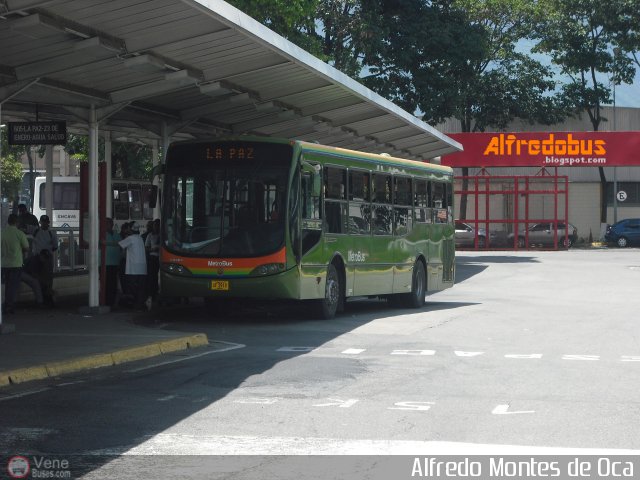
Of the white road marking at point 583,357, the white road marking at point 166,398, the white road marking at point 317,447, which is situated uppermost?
the white road marking at point 317,447

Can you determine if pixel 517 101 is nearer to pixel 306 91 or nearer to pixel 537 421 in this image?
pixel 306 91

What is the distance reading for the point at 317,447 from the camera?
30.5 feet

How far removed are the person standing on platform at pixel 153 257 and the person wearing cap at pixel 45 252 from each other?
177 centimetres

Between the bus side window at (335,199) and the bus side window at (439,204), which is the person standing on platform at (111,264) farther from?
the bus side window at (439,204)

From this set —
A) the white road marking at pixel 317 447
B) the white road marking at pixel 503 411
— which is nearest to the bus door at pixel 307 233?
the white road marking at pixel 503 411

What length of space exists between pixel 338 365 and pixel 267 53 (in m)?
6.02

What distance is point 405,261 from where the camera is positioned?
2580 cm

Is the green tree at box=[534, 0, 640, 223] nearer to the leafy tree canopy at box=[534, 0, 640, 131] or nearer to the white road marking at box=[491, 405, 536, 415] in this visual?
the leafy tree canopy at box=[534, 0, 640, 131]

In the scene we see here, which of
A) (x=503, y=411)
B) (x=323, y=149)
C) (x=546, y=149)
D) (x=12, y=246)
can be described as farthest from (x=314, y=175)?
Answer: (x=546, y=149)

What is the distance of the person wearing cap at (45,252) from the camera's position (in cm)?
2356

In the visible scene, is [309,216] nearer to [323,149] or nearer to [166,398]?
[323,149]

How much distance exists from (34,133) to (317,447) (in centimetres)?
1280

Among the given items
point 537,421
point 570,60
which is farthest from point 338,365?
point 570,60

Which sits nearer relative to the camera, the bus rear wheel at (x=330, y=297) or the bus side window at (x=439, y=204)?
the bus rear wheel at (x=330, y=297)
